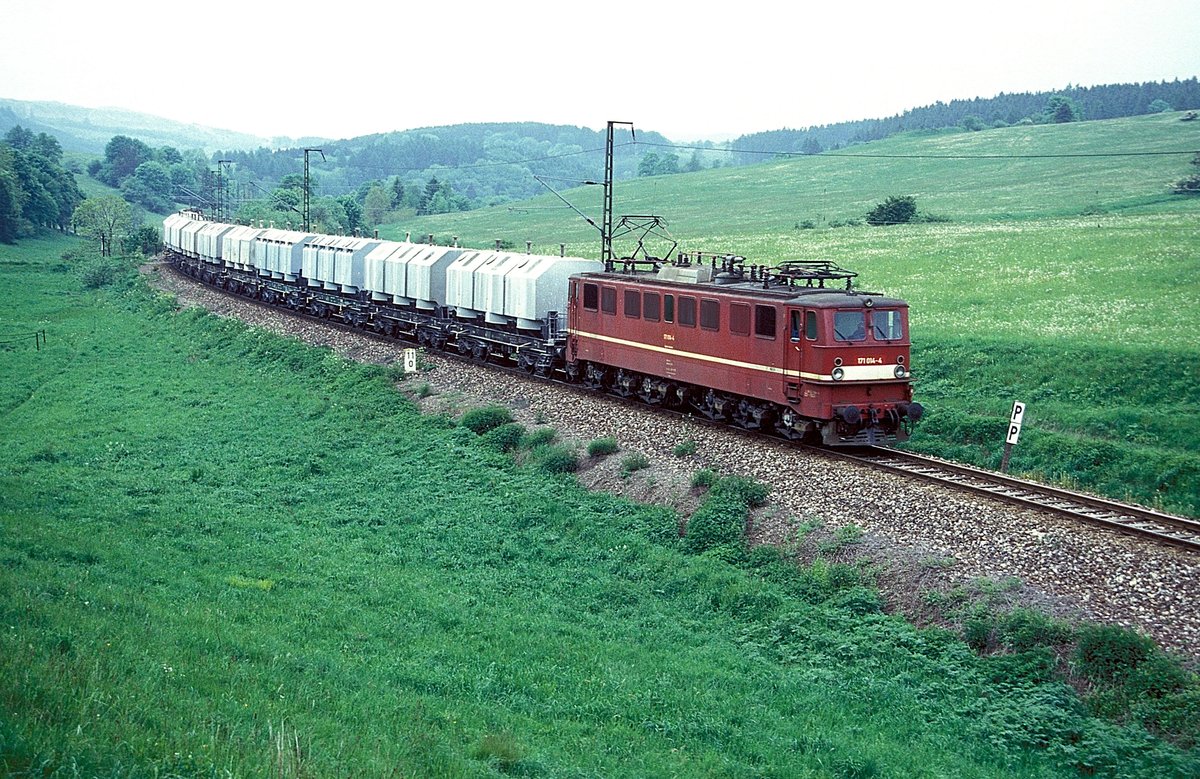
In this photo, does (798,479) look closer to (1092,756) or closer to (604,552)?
(604,552)

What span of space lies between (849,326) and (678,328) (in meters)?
5.86

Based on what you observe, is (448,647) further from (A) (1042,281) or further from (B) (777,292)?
(A) (1042,281)

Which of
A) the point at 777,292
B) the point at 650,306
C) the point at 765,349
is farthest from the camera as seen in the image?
the point at 650,306

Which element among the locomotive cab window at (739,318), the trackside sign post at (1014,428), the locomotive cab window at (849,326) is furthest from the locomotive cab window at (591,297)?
the trackside sign post at (1014,428)

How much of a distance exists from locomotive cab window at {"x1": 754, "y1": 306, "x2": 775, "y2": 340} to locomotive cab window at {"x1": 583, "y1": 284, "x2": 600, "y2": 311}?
8.34 m

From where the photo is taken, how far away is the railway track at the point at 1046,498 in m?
18.9

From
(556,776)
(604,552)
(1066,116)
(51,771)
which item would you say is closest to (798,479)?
(604,552)

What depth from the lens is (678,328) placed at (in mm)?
29391

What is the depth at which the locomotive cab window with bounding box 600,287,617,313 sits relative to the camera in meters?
32.7

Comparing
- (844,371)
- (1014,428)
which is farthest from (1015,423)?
(844,371)

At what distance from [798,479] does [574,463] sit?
632 centimetres

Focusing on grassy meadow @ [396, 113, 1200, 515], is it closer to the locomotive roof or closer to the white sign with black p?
the white sign with black p

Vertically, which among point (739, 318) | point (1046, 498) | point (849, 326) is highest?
point (739, 318)

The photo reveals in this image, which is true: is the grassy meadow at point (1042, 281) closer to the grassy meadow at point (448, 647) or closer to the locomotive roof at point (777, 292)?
the locomotive roof at point (777, 292)
